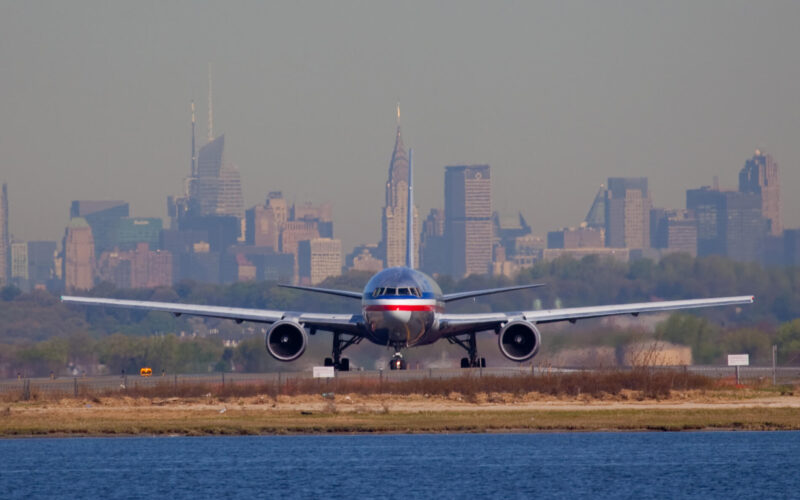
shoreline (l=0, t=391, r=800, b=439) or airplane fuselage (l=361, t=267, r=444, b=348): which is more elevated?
airplane fuselage (l=361, t=267, r=444, b=348)

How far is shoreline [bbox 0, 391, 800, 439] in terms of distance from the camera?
53.7m

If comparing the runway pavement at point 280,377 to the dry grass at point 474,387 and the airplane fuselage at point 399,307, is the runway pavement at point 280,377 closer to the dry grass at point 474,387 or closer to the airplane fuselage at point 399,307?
the dry grass at point 474,387

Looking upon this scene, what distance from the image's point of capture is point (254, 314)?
70.8 metres

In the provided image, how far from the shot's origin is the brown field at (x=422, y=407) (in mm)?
54000

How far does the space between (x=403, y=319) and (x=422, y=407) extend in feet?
17.9

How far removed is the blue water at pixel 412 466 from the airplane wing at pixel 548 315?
1464cm

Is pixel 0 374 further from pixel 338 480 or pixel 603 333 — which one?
pixel 338 480

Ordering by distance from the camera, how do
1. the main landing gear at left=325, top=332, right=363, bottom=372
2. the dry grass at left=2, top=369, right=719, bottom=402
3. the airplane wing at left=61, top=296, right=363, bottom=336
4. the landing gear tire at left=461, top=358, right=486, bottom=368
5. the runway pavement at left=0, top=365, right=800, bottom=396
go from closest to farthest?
the dry grass at left=2, top=369, right=719, bottom=402 < the airplane wing at left=61, top=296, right=363, bottom=336 < the runway pavement at left=0, top=365, right=800, bottom=396 < the main landing gear at left=325, top=332, right=363, bottom=372 < the landing gear tire at left=461, top=358, right=486, bottom=368

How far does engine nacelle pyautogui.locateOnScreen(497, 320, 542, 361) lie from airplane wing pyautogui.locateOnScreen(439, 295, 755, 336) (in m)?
0.50

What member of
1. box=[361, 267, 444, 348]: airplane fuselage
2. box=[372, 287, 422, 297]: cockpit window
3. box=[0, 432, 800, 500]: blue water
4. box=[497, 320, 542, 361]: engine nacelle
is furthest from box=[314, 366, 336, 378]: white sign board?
box=[0, 432, 800, 500]: blue water

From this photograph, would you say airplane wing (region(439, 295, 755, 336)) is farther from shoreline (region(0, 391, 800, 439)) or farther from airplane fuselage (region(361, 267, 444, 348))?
shoreline (region(0, 391, 800, 439))

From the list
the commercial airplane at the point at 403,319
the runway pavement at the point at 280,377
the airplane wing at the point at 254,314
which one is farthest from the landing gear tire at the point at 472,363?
the airplane wing at the point at 254,314

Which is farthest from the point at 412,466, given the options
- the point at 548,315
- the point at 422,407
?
the point at 548,315

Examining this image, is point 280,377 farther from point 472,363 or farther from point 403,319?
point 403,319
